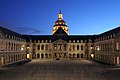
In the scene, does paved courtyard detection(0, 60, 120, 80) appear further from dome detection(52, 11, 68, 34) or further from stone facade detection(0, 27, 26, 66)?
dome detection(52, 11, 68, 34)

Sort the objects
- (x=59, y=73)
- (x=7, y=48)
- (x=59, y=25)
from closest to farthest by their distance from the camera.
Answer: (x=59, y=73) → (x=7, y=48) → (x=59, y=25)

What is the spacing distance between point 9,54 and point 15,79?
1586 inches

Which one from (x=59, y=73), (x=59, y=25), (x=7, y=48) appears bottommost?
(x=59, y=73)

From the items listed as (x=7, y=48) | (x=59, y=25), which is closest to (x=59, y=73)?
(x=7, y=48)

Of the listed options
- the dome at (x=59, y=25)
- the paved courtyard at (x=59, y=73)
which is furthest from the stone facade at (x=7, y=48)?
the dome at (x=59, y=25)

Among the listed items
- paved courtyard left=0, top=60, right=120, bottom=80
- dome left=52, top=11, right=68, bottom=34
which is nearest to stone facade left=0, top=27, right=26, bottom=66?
paved courtyard left=0, top=60, right=120, bottom=80

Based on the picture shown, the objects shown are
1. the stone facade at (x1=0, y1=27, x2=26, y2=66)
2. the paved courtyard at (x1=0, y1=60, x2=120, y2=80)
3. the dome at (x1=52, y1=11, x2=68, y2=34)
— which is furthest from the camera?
the dome at (x1=52, y1=11, x2=68, y2=34)

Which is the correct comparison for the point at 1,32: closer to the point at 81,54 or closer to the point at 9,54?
the point at 9,54

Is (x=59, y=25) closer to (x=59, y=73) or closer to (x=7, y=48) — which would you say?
(x=7, y=48)

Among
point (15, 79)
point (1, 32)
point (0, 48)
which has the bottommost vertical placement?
point (15, 79)

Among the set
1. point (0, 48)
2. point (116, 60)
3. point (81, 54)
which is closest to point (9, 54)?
point (0, 48)

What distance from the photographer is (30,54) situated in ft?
378

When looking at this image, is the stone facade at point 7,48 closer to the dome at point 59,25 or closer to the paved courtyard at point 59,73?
the paved courtyard at point 59,73

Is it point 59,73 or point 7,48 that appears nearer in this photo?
point 59,73
